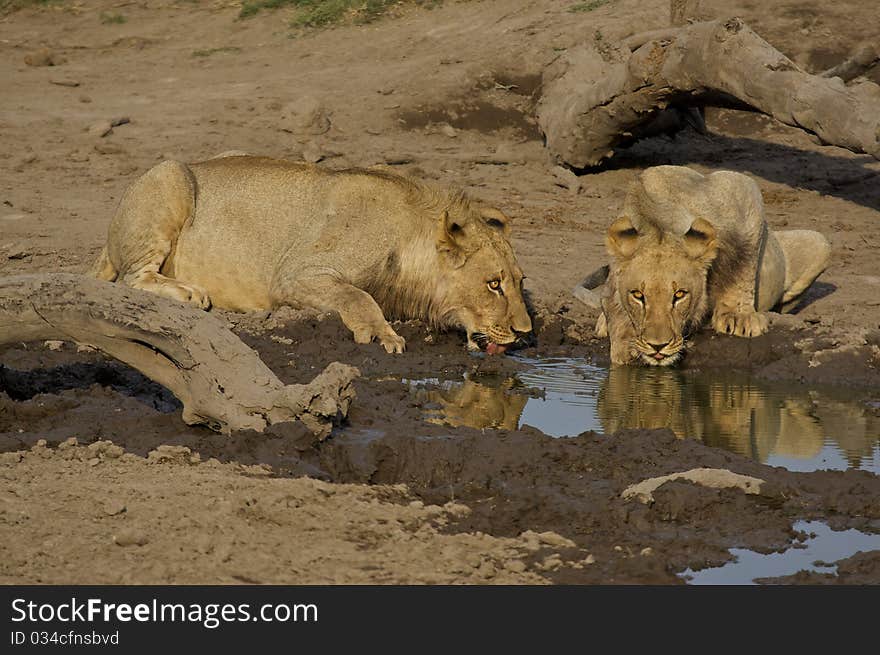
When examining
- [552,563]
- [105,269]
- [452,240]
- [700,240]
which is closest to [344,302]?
[452,240]

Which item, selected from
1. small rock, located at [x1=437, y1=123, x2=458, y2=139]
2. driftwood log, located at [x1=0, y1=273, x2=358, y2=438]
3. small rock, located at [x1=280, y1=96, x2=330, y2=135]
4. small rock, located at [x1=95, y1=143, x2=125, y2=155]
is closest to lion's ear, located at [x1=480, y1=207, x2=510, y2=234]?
driftwood log, located at [x1=0, y1=273, x2=358, y2=438]

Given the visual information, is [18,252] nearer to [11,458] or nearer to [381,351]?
[381,351]

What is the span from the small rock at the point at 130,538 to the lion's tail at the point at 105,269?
17.5 ft

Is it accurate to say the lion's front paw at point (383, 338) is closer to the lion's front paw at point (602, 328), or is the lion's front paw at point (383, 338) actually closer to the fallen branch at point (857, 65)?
the lion's front paw at point (602, 328)

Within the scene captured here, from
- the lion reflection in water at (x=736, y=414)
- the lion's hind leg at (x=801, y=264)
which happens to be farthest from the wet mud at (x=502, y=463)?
the lion's hind leg at (x=801, y=264)

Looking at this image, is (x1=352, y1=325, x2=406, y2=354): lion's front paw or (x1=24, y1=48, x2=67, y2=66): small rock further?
(x1=24, y1=48, x2=67, y2=66): small rock

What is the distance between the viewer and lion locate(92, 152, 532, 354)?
9258 mm

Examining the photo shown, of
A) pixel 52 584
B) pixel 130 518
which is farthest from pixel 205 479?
pixel 52 584

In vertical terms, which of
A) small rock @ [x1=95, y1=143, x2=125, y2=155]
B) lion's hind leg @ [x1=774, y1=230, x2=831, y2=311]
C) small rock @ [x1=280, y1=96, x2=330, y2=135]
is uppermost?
lion's hind leg @ [x1=774, y1=230, x2=831, y2=311]

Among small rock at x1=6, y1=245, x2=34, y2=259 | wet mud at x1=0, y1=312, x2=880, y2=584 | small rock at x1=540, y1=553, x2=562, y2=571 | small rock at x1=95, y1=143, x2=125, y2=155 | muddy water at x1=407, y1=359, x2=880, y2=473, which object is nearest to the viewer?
small rock at x1=540, y1=553, x2=562, y2=571

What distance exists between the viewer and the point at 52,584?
465 centimetres

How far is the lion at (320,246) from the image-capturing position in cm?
926

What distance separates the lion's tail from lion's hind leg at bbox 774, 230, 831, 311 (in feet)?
15.3

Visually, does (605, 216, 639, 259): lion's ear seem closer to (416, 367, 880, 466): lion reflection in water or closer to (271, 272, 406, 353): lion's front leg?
(416, 367, 880, 466): lion reflection in water
